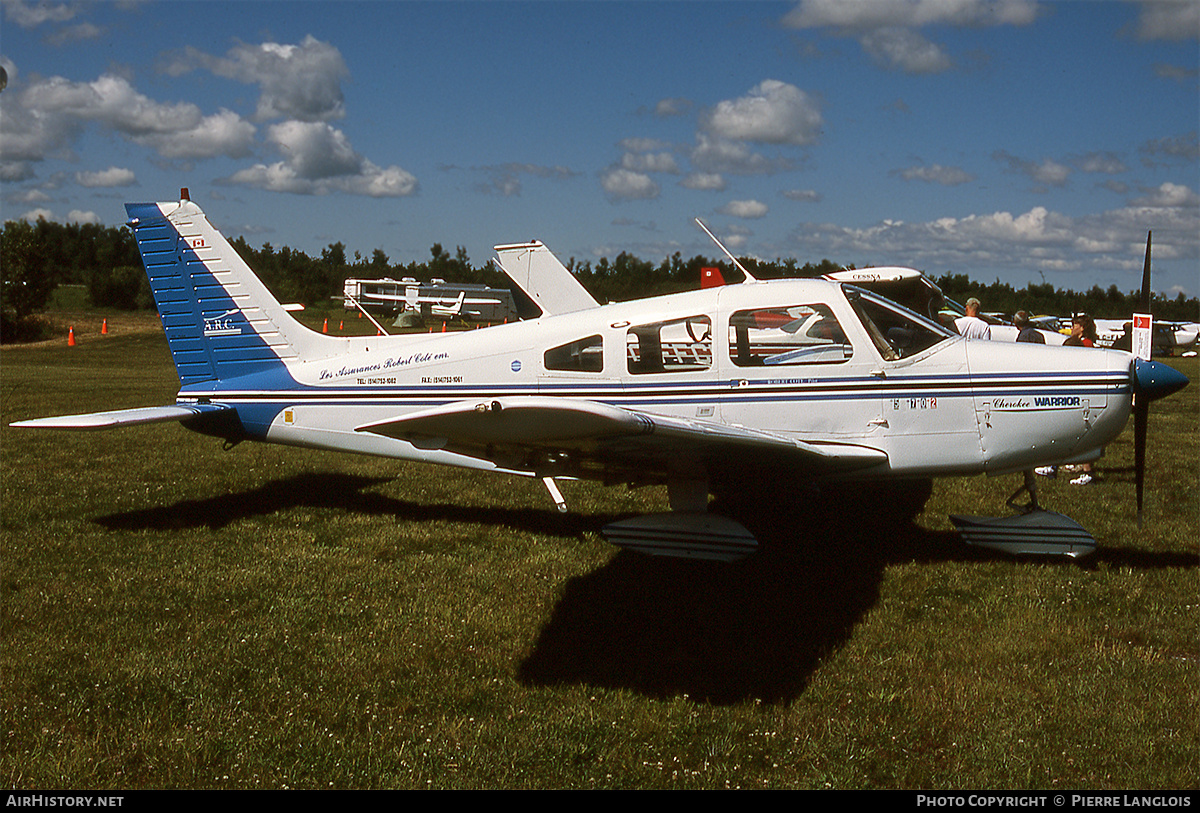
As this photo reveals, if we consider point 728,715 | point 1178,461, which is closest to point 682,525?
point 728,715

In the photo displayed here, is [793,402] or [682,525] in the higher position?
[793,402]

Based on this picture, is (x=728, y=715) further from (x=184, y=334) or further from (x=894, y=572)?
(x=184, y=334)

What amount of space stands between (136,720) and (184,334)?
5023 millimetres

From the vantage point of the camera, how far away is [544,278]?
15875 mm

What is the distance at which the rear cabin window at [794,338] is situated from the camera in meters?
6.21

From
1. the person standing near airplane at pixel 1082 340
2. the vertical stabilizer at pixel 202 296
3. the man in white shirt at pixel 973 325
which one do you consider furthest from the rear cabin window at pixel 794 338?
the man in white shirt at pixel 973 325

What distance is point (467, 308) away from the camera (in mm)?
57438

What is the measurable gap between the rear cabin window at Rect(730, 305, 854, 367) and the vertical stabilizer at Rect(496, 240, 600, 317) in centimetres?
966

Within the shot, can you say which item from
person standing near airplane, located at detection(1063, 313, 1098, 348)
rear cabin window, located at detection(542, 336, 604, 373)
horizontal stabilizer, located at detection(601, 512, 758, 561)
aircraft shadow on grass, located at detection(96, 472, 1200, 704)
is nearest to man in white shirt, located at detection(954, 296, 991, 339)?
person standing near airplane, located at detection(1063, 313, 1098, 348)

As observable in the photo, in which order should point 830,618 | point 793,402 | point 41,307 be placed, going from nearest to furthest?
point 830,618, point 793,402, point 41,307

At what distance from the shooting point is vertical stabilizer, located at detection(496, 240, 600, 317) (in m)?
15.9

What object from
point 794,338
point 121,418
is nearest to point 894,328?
point 794,338

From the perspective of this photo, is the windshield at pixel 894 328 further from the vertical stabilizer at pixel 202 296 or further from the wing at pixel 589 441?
the vertical stabilizer at pixel 202 296

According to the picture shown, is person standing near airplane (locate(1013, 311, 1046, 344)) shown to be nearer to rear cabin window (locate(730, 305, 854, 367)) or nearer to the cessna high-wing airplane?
the cessna high-wing airplane
